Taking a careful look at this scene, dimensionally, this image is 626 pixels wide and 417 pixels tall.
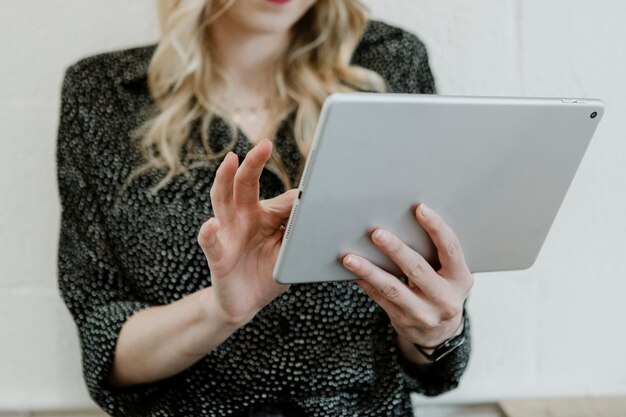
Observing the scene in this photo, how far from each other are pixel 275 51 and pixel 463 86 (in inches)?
11.3

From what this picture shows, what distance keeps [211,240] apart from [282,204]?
2.8 inches

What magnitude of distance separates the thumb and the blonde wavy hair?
256 mm

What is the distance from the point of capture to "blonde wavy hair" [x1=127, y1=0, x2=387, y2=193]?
0.92 m

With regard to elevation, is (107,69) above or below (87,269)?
above

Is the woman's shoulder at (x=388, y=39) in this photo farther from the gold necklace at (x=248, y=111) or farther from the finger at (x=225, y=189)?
the finger at (x=225, y=189)

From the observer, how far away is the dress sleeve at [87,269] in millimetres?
875

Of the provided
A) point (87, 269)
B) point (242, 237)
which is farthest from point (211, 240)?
point (87, 269)

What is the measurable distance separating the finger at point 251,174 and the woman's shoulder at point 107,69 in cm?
42

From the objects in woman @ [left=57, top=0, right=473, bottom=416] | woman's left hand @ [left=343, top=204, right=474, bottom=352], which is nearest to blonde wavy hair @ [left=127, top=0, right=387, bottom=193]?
woman @ [left=57, top=0, right=473, bottom=416]

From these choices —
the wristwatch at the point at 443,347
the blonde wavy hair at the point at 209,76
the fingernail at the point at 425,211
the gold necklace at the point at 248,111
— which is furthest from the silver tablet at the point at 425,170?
the gold necklace at the point at 248,111

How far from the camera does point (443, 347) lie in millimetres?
814

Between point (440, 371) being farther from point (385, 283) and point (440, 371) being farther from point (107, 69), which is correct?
point (107, 69)

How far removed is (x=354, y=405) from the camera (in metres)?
0.91

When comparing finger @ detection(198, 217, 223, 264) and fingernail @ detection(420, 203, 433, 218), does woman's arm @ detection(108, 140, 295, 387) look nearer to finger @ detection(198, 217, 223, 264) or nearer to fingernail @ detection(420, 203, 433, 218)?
finger @ detection(198, 217, 223, 264)
